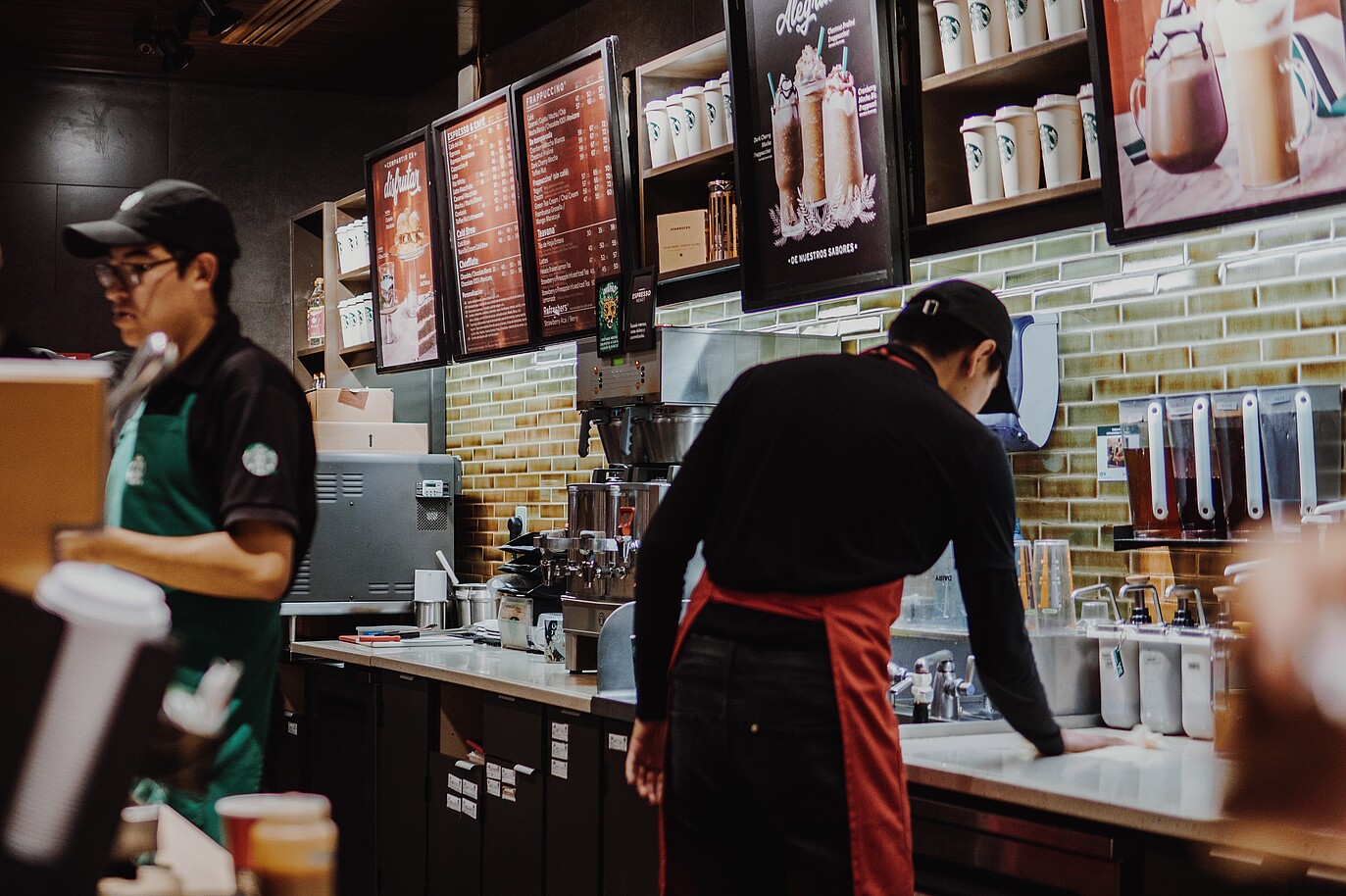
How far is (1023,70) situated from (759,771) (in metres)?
1.97

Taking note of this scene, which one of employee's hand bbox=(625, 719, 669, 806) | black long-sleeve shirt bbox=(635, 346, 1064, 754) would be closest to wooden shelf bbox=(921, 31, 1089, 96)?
black long-sleeve shirt bbox=(635, 346, 1064, 754)

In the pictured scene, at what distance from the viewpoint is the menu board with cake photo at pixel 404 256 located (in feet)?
20.1

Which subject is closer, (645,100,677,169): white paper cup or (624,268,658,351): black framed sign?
(624,268,658,351): black framed sign

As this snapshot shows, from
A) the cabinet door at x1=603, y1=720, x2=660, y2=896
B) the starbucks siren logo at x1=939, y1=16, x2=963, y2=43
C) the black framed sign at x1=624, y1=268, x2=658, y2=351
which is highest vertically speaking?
the starbucks siren logo at x1=939, y1=16, x2=963, y2=43

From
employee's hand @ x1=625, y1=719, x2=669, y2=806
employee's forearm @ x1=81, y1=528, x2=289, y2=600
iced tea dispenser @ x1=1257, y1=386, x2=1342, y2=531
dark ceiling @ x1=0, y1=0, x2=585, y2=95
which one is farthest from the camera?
dark ceiling @ x1=0, y1=0, x2=585, y2=95

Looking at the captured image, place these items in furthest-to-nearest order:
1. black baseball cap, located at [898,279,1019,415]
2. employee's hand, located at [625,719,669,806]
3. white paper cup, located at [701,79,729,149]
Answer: white paper cup, located at [701,79,729,149] → employee's hand, located at [625,719,669,806] → black baseball cap, located at [898,279,1019,415]

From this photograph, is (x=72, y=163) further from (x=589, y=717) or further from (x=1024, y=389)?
(x=1024, y=389)

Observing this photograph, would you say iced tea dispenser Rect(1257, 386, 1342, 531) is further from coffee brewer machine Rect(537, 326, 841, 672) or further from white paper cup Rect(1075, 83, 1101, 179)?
coffee brewer machine Rect(537, 326, 841, 672)

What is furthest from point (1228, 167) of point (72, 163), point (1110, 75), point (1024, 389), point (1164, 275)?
point (72, 163)

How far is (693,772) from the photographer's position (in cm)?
262

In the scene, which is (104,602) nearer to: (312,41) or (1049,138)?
(1049,138)

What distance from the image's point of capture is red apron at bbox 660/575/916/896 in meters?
2.47

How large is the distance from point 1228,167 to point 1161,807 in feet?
4.41

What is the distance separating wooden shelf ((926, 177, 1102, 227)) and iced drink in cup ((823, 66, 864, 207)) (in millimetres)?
227
